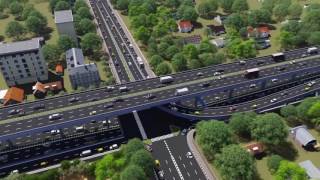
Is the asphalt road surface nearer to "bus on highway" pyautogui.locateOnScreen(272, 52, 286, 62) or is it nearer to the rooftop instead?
"bus on highway" pyautogui.locateOnScreen(272, 52, 286, 62)

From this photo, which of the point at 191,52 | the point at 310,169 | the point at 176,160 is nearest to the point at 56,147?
the point at 176,160

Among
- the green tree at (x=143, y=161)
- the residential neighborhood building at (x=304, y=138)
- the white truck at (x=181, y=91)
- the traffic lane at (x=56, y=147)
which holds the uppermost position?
the residential neighborhood building at (x=304, y=138)

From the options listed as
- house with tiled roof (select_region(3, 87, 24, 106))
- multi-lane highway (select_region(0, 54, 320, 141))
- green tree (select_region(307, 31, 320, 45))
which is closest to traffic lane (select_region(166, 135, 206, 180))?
multi-lane highway (select_region(0, 54, 320, 141))

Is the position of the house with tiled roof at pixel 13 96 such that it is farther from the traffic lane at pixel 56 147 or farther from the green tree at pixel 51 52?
the traffic lane at pixel 56 147

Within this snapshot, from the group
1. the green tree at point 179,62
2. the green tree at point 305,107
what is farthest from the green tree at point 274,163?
the green tree at point 179,62

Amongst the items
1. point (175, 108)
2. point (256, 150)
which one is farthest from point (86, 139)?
point (256, 150)

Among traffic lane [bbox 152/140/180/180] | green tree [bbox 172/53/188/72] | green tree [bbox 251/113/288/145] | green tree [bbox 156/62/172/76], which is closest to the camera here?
traffic lane [bbox 152/140/180/180]
